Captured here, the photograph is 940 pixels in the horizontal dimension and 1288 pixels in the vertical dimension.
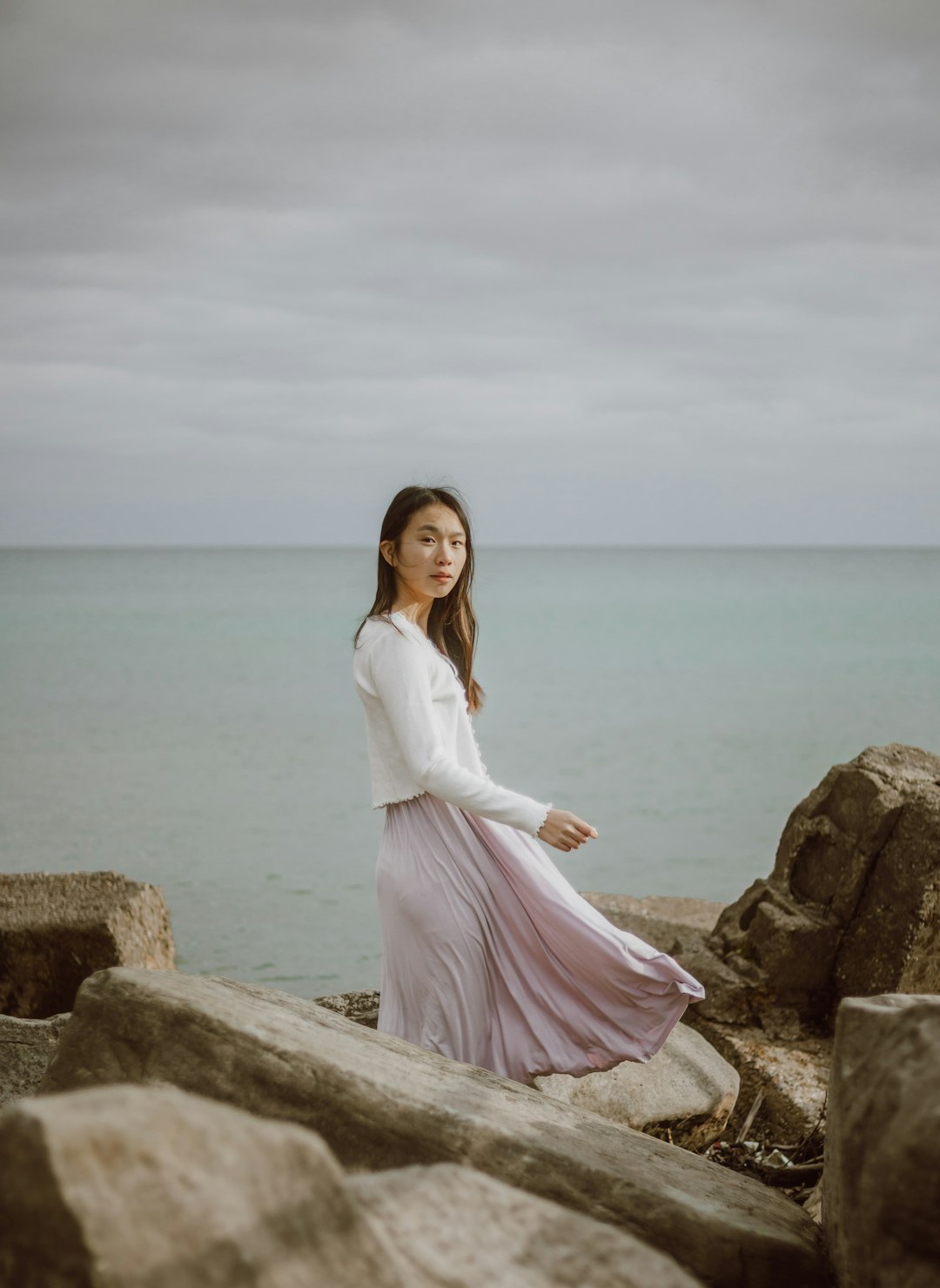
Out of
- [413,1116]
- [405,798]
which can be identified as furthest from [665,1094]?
[413,1116]

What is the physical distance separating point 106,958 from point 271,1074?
2.33m

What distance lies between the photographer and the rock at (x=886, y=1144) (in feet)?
5.68

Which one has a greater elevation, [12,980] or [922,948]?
[922,948]

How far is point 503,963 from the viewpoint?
3479 millimetres

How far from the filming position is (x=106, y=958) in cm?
445

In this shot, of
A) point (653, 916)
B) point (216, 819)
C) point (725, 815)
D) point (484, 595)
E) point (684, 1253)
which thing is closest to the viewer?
point (684, 1253)

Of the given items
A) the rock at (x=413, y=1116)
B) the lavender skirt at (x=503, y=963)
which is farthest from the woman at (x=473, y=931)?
the rock at (x=413, y=1116)

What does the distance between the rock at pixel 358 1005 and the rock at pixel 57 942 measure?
Answer: 830 millimetres

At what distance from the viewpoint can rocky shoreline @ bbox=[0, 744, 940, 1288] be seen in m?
1.36

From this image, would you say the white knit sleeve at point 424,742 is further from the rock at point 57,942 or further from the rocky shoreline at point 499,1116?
the rock at point 57,942

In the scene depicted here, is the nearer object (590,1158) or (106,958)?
(590,1158)

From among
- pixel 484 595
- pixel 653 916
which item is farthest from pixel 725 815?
pixel 484 595

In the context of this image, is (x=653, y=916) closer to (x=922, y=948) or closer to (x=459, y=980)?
(x=922, y=948)

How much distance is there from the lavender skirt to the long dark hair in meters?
0.52
